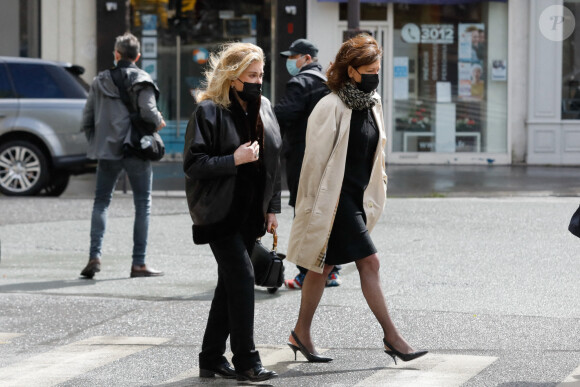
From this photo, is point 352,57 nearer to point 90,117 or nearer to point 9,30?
point 90,117

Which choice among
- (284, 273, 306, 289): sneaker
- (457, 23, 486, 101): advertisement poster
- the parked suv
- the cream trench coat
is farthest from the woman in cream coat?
(457, 23, 486, 101): advertisement poster

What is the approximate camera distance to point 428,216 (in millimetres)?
12531

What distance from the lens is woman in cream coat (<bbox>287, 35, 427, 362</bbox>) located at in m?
5.82

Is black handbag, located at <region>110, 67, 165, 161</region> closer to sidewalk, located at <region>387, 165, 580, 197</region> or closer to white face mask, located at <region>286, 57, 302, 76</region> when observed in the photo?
white face mask, located at <region>286, 57, 302, 76</region>

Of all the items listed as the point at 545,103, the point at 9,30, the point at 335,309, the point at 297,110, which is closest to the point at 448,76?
the point at 545,103

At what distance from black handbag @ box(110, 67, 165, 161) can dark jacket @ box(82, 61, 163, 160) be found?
0.04m

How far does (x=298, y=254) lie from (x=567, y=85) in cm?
1559

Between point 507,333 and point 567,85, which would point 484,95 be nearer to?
point 567,85

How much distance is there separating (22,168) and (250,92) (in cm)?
976

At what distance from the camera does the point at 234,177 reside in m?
5.48

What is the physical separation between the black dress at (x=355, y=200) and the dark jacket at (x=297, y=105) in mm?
1910

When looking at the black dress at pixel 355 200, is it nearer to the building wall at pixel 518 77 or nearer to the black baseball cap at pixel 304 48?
the black baseball cap at pixel 304 48

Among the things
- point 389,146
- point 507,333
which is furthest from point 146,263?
point 389,146

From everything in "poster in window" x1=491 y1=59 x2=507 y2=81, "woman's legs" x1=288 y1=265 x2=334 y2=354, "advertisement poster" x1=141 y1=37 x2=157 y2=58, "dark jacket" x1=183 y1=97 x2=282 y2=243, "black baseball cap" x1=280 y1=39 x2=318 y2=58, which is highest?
"advertisement poster" x1=141 y1=37 x2=157 y2=58
